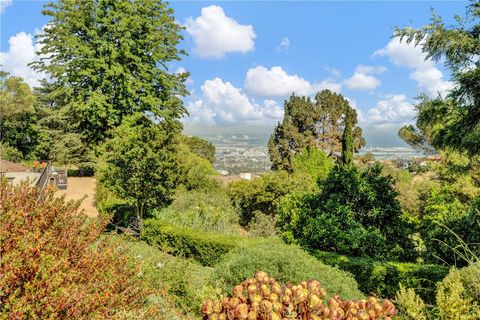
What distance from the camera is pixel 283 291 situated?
105 inches

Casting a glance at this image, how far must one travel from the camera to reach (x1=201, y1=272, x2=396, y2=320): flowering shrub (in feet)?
8.00

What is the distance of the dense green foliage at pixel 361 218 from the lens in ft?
31.6

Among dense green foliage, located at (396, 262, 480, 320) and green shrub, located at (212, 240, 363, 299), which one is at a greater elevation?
dense green foliage, located at (396, 262, 480, 320)

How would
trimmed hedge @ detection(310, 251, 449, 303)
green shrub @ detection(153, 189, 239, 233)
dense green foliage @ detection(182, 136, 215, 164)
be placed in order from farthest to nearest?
1. dense green foliage @ detection(182, 136, 215, 164)
2. green shrub @ detection(153, 189, 239, 233)
3. trimmed hedge @ detection(310, 251, 449, 303)

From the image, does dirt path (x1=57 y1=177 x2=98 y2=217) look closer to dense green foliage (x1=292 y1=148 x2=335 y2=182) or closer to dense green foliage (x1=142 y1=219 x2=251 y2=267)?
dense green foliage (x1=142 y1=219 x2=251 y2=267)

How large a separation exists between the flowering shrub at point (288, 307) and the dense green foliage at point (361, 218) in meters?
7.28

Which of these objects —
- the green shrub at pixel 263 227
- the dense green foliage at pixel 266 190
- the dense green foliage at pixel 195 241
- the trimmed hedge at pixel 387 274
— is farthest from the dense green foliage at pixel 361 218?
the dense green foliage at pixel 266 190

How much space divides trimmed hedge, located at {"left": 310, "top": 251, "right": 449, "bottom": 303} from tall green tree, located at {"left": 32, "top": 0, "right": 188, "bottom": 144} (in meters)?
15.3

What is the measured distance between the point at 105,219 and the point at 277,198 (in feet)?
52.1

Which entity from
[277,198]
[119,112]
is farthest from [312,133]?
[119,112]

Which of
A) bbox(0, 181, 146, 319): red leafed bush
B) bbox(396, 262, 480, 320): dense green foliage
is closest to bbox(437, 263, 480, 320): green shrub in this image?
bbox(396, 262, 480, 320): dense green foliage

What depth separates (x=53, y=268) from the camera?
9.46 feet

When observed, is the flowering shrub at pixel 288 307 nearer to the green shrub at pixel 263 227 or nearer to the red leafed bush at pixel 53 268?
the red leafed bush at pixel 53 268

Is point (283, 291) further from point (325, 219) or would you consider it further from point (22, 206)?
point (325, 219)
